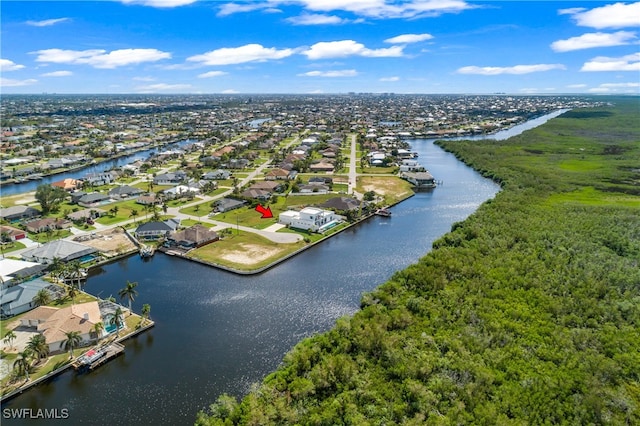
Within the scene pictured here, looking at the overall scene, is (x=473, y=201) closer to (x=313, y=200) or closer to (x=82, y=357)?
(x=313, y=200)

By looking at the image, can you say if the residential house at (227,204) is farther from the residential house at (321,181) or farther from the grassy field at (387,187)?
the grassy field at (387,187)

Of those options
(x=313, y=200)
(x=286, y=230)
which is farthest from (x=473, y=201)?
(x=286, y=230)

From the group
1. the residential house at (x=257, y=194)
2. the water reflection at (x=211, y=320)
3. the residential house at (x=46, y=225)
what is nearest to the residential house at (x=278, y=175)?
the residential house at (x=257, y=194)

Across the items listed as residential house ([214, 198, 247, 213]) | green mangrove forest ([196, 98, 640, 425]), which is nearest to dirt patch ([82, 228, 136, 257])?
residential house ([214, 198, 247, 213])

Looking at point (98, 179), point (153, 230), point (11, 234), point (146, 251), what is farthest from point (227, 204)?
point (98, 179)

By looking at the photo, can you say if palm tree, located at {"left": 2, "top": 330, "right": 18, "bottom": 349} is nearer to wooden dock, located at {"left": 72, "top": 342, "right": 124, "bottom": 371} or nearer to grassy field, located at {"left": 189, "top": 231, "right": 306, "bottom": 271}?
wooden dock, located at {"left": 72, "top": 342, "right": 124, "bottom": 371}

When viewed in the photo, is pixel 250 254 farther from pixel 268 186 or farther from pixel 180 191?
pixel 180 191
